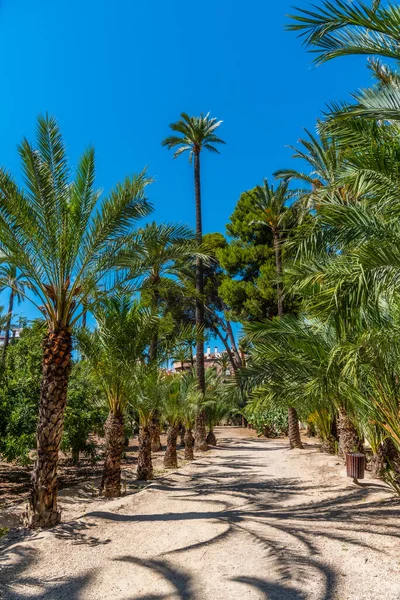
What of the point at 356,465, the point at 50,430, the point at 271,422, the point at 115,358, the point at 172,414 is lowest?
the point at 356,465

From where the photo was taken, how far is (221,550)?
17.1ft

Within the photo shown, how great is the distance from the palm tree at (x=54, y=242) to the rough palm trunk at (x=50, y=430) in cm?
1

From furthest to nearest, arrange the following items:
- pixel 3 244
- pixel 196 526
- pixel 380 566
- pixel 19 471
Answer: pixel 19 471 → pixel 3 244 → pixel 196 526 → pixel 380 566

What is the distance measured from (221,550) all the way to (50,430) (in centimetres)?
319

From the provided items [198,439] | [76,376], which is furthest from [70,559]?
[198,439]

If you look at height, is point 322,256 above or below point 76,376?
above

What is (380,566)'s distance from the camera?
4422 mm

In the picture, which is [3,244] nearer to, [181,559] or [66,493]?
[181,559]

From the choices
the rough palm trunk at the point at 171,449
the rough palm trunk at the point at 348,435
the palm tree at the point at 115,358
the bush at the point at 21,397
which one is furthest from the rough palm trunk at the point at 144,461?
the rough palm trunk at the point at 348,435

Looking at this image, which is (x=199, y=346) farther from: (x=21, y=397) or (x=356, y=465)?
(x=356, y=465)

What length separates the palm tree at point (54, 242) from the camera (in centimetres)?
665

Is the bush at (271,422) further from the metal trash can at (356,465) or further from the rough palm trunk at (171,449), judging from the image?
the metal trash can at (356,465)

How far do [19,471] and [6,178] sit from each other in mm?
10874

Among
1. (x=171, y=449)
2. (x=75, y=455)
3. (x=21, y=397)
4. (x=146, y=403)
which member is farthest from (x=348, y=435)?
(x=21, y=397)
